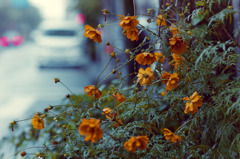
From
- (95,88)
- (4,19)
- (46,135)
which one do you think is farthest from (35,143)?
(4,19)

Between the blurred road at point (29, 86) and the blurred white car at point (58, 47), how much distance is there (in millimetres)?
176

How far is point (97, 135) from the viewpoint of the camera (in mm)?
869

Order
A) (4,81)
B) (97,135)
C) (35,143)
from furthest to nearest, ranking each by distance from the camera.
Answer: (4,81) → (35,143) → (97,135)

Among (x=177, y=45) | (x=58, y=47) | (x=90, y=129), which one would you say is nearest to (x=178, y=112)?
(x=177, y=45)

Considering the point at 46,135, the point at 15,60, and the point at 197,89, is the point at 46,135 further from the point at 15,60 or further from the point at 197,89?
the point at 15,60

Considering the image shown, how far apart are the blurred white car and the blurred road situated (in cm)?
18

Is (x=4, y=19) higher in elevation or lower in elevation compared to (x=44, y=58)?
higher

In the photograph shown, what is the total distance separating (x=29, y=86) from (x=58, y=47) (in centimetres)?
130

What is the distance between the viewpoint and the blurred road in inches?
148

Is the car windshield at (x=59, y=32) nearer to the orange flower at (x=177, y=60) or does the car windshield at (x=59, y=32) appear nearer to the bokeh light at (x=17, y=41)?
the bokeh light at (x=17, y=41)

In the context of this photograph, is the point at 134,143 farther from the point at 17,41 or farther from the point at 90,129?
the point at 17,41

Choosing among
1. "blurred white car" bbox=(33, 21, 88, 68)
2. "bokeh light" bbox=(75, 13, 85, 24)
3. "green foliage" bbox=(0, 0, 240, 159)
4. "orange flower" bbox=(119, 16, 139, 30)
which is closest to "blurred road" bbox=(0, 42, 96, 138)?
"blurred white car" bbox=(33, 21, 88, 68)

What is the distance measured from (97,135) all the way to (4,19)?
491 inches

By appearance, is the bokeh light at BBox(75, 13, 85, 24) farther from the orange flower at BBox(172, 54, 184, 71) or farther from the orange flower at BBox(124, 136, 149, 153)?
the orange flower at BBox(124, 136, 149, 153)
